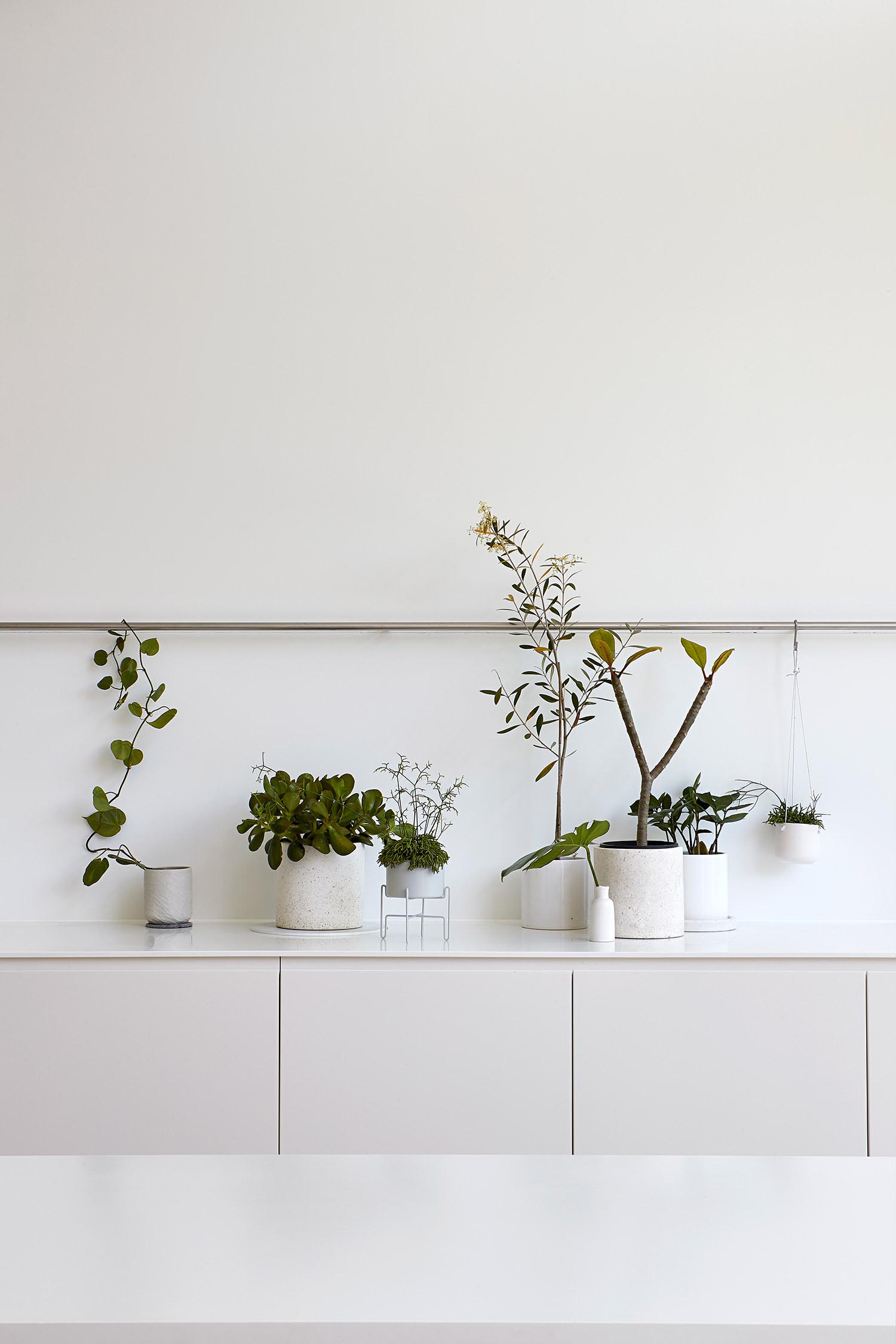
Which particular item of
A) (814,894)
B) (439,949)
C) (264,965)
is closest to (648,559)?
(814,894)

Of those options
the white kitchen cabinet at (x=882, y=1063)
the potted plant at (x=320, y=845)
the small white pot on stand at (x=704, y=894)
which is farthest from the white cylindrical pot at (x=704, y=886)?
the potted plant at (x=320, y=845)

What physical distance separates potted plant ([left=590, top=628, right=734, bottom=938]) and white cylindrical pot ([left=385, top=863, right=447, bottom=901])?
1.00 feet

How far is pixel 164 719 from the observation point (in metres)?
2.28

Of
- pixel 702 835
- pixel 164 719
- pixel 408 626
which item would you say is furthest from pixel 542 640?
pixel 164 719

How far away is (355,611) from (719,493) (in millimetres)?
798

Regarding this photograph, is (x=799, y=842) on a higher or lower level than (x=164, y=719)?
lower

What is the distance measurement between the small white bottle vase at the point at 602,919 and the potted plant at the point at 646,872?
1.2 inches

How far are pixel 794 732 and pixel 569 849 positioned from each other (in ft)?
1.91

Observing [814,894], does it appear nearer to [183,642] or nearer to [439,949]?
[439,949]

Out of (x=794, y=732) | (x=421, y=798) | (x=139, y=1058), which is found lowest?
(x=139, y=1058)

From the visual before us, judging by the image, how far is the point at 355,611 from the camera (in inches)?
91.9

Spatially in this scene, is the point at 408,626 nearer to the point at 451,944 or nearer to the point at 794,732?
the point at 451,944

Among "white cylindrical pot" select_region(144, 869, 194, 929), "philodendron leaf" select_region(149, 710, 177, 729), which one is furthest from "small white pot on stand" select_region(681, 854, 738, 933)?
"philodendron leaf" select_region(149, 710, 177, 729)

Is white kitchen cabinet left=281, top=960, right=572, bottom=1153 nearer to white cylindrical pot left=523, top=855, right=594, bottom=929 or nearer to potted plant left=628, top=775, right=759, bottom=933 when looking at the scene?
white cylindrical pot left=523, top=855, right=594, bottom=929
